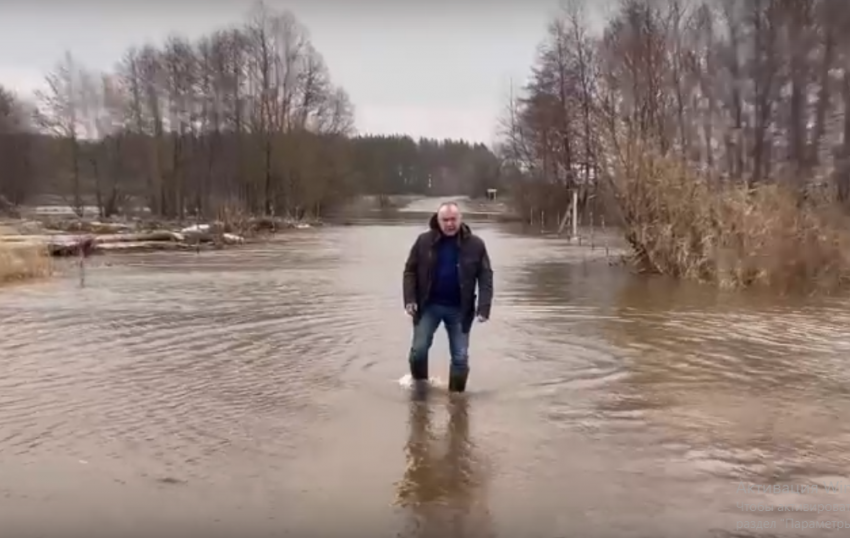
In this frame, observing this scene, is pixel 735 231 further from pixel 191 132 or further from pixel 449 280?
pixel 191 132

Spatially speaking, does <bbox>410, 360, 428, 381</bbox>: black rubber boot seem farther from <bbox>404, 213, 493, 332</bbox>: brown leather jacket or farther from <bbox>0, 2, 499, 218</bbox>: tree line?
<bbox>0, 2, 499, 218</bbox>: tree line

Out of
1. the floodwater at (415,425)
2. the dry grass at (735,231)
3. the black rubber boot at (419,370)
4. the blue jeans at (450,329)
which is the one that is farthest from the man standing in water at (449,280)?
the dry grass at (735,231)

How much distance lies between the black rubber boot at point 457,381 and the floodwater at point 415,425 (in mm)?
145

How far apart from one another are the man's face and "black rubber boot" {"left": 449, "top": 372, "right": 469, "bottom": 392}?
1311mm

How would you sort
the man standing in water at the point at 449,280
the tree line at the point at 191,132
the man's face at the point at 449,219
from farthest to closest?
A: the tree line at the point at 191,132
the man standing in water at the point at 449,280
the man's face at the point at 449,219

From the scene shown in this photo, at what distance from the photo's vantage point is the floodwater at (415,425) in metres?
5.08

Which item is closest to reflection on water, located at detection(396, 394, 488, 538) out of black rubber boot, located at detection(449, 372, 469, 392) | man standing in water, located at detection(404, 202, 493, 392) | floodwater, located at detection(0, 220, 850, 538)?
floodwater, located at detection(0, 220, 850, 538)

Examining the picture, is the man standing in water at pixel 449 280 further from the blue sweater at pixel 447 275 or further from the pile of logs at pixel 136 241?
the pile of logs at pixel 136 241

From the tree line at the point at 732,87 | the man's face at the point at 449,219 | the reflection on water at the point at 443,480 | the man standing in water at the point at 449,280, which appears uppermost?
the tree line at the point at 732,87

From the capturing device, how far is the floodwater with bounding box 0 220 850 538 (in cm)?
508

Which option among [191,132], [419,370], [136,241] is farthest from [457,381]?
[191,132]

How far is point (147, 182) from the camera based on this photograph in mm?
58219

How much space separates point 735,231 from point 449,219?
11.6 meters

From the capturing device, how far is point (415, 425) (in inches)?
276
